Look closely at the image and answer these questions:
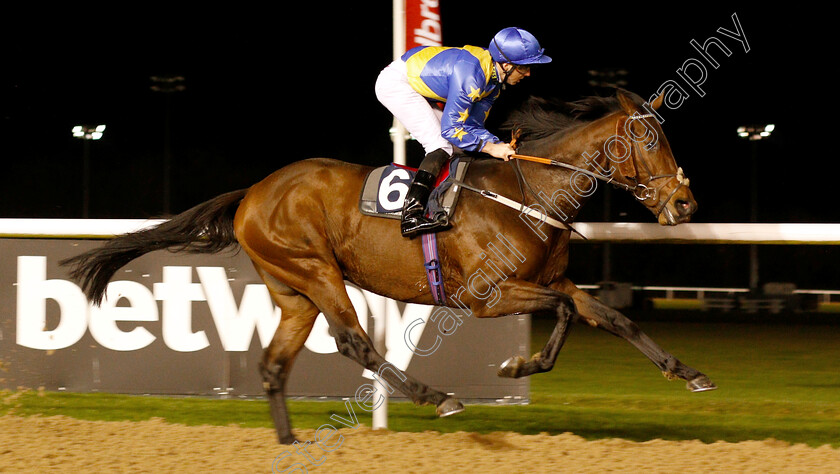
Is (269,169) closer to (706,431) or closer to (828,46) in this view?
(828,46)

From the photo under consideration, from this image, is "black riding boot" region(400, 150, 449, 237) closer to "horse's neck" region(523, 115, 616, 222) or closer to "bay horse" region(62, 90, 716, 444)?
"bay horse" region(62, 90, 716, 444)

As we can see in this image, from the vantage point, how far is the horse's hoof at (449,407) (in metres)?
3.57

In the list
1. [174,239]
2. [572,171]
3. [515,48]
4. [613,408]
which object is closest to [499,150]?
[572,171]

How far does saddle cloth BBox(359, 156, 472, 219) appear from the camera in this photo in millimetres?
3768

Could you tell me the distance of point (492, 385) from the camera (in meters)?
4.84

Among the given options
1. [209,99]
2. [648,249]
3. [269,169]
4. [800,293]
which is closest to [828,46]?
[648,249]

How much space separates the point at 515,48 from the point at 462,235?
80 cm

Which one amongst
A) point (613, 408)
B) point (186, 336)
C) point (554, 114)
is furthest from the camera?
point (186, 336)

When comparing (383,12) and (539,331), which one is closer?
(539,331)

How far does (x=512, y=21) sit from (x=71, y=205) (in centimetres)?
1336

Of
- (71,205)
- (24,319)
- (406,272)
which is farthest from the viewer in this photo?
(71,205)

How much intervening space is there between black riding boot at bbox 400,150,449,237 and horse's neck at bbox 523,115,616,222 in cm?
41

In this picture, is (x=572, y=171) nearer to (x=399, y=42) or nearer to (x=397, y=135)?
(x=397, y=135)

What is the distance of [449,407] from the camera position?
3.59 meters
